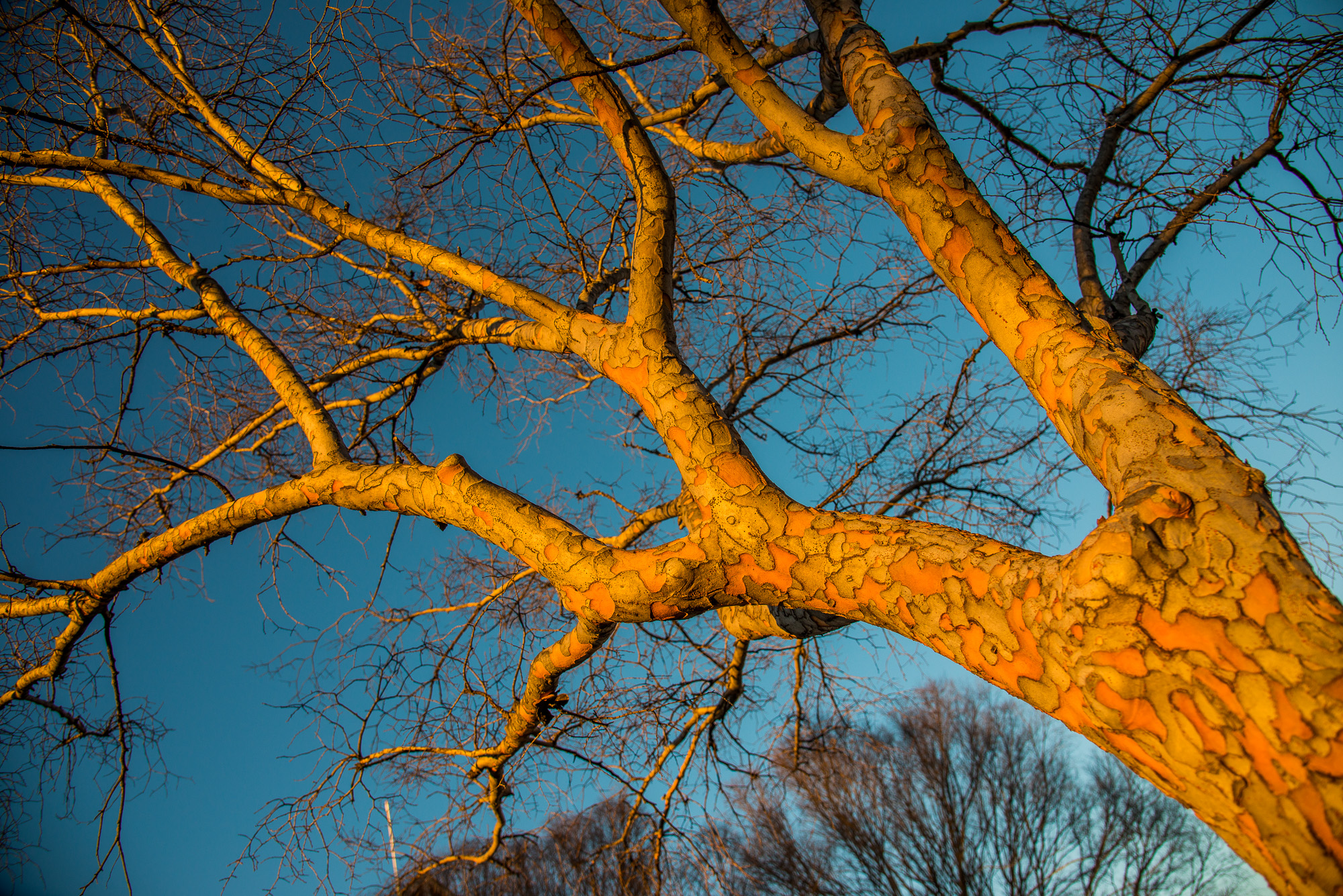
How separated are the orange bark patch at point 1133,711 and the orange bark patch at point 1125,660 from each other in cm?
3

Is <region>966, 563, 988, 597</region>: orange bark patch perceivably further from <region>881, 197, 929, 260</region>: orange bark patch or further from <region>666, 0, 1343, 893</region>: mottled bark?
<region>881, 197, 929, 260</region>: orange bark patch

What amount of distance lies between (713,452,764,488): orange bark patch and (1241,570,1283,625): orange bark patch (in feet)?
2.98

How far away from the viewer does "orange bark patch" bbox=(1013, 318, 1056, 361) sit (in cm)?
138

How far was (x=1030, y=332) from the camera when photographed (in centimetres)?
140

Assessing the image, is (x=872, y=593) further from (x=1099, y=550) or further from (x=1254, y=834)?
(x=1254, y=834)

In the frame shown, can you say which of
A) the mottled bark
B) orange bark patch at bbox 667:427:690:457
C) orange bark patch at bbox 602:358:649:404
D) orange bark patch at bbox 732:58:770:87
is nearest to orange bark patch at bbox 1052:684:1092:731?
the mottled bark

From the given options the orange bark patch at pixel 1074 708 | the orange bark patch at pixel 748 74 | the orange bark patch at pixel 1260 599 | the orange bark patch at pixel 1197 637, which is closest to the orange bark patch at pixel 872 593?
the orange bark patch at pixel 1074 708

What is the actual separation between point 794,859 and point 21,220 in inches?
359

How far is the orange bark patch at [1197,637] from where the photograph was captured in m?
0.85

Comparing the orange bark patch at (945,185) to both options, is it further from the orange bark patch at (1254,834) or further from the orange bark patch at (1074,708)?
the orange bark patch at (1254,834)

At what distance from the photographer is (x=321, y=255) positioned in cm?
305

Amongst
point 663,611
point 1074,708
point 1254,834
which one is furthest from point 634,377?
point 1254,834

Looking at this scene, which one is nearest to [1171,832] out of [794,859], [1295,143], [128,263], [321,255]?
[794,859]

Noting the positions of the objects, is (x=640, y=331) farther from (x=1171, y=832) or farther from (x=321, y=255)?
(x=1171, y=832)
